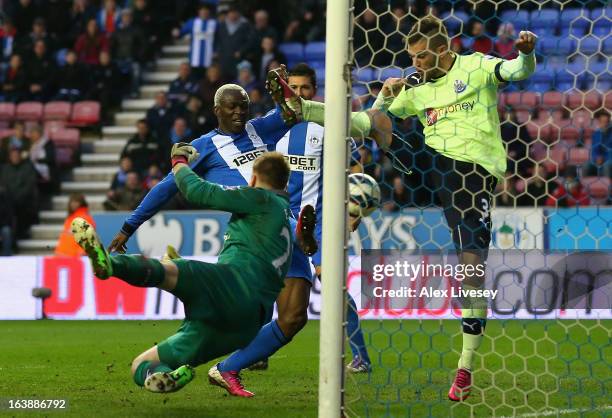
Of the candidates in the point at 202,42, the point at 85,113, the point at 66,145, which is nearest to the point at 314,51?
the point at 202,42

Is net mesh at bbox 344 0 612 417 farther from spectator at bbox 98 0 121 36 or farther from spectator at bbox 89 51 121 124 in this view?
spectator at bbox 98 0 121 36

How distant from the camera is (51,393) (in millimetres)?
6852

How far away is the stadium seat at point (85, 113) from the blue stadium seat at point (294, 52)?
2971 mm

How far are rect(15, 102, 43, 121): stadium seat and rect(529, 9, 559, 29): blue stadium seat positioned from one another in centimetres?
750

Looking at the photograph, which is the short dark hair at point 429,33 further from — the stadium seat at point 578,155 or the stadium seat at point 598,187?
the stadium seat at point 598,187

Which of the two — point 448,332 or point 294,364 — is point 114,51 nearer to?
point 448,332

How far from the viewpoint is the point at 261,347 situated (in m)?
6.73

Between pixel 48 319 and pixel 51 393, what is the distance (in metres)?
6.36

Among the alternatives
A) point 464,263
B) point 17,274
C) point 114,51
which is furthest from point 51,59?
point 464,263

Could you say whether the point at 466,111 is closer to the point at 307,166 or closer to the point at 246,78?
the point at 307,166

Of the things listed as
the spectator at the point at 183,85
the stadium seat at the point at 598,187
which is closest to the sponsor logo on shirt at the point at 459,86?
the stadium seat at the point at 598,187

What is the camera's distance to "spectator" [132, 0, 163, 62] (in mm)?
18906

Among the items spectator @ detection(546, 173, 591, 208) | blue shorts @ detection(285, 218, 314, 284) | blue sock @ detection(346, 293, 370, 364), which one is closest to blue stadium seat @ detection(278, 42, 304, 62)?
spectator @ detection(546, 173, 591, 208)

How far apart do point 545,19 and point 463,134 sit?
8.93m
